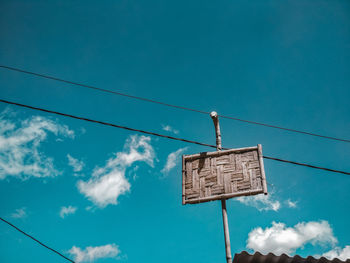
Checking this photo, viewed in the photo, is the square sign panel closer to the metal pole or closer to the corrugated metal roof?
the metal pole

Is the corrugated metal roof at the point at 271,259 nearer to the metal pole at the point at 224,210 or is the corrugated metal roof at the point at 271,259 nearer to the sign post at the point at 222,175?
the metal pole at the point at 224,210

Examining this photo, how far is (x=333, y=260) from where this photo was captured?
5820mm

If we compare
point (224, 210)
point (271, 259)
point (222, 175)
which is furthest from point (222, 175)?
point (271, 259)

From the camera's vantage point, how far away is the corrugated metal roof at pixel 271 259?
5.88 meters

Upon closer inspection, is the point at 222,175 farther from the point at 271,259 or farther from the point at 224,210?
the point at 271,259

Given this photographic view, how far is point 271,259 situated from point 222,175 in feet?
7.81

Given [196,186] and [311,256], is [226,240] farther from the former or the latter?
[311,256]

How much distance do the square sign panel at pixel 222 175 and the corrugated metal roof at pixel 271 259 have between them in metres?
1.70

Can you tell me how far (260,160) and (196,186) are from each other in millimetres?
1843

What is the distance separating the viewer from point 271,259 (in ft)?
20.3

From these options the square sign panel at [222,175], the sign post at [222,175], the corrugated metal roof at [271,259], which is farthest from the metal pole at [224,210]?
the corrugated metal roof at [271,259]

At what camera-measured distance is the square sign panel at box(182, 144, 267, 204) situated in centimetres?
628

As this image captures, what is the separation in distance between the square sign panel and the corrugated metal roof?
1.70m

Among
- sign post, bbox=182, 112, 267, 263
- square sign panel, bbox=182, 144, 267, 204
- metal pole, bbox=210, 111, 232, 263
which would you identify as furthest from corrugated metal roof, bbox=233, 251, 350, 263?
square sign panel, bbox=182, 144, 267, 204
